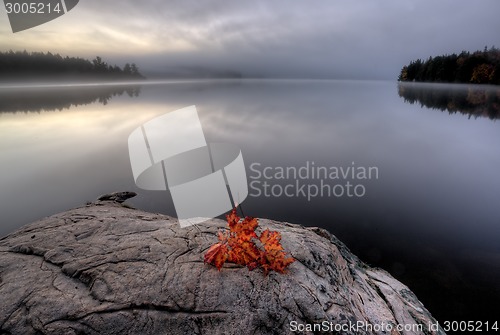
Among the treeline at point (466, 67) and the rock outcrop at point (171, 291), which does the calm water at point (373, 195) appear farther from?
the treeline at point (466, 67)

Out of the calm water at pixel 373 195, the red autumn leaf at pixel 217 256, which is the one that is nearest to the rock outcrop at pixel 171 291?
the red autumn leaf at pixel 217 256

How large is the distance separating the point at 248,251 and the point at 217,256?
0.68 m

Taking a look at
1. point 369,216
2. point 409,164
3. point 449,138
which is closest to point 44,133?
point 369,216

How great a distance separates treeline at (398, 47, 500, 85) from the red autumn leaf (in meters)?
197

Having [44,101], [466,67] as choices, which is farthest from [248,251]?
[466,67]

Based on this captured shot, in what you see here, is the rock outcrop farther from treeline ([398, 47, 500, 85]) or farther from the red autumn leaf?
treeline ([398, 47, 500, 85])

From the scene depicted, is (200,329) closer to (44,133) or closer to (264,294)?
(264,294)

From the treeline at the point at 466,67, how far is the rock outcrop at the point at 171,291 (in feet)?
639

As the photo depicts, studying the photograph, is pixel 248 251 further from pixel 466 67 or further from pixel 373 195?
pixel 466 67

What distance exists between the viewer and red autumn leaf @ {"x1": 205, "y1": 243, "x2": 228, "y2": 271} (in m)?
5.59

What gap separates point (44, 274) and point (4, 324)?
1.14 m

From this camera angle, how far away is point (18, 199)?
17.4m

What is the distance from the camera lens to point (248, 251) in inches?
225

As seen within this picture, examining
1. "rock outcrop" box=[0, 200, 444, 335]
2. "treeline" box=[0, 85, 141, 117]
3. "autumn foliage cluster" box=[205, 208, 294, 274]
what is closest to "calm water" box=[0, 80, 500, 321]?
"rock outcrop" box=[0, 200, 444, 335]
